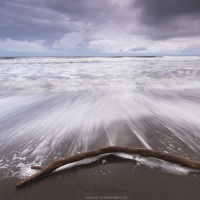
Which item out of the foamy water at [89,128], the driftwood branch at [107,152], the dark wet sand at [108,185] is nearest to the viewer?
the dark wet sand at [108,185]

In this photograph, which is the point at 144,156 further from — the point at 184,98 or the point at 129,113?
the point at 184,98

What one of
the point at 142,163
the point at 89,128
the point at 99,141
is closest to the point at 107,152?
the point at 142,163

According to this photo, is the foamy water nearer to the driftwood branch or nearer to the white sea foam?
the white sea foam

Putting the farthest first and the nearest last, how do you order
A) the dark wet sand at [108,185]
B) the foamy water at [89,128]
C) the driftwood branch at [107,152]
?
the foamy water at [89,128]
the driftwood branch at [107,152]
the dark wet sand at [108,185]

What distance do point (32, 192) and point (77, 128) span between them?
151 centimetres

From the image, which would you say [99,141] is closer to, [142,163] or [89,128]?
[89,128]

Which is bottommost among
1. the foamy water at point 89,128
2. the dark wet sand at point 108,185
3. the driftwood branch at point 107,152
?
the foamy water at point 89,128

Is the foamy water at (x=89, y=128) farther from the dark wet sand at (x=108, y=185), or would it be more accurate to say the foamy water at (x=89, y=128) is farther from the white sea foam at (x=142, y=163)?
the dark wet sand at (x=108, y=185)

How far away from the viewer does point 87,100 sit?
198 inches

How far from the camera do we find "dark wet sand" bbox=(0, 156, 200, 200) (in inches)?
62.8

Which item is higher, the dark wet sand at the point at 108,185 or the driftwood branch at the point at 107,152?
the driftwood branch at the point at 107,152

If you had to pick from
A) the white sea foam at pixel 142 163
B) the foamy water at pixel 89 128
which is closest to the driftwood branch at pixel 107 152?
the white sea foam at pixel 142 163

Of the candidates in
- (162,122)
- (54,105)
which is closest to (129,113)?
(162,122)

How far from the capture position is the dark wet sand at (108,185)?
1.60 m
